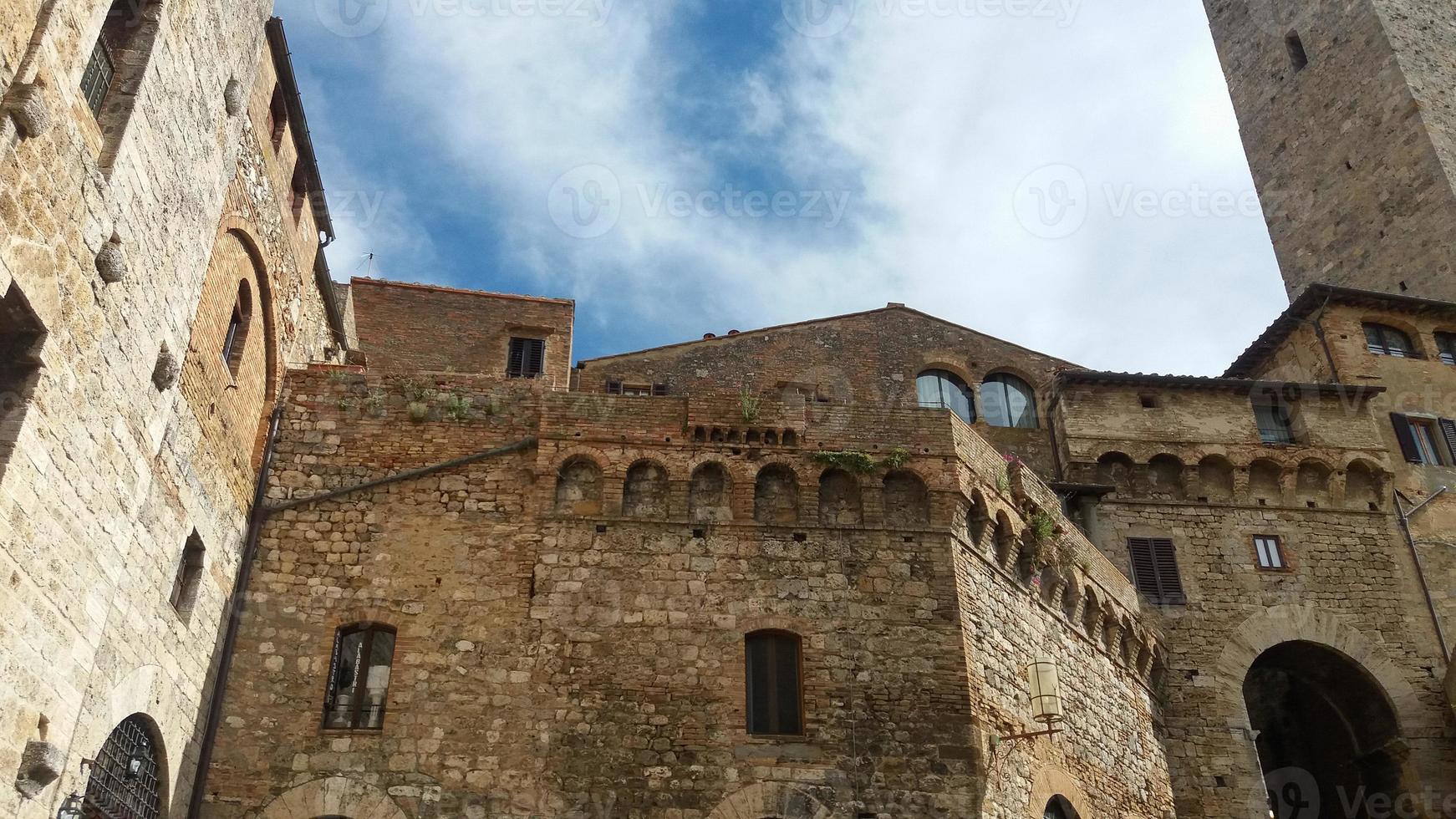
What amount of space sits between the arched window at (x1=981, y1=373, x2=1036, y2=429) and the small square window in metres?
4.43

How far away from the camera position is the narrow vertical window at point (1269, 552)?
20.2 m

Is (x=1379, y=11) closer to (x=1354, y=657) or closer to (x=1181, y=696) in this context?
(x=1354, y=657)

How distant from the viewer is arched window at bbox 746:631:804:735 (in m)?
13.2

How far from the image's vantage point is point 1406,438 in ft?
72.3

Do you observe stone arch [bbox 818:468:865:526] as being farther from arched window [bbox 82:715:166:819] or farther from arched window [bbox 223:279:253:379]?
arched window [bbox 82:715:166:819]

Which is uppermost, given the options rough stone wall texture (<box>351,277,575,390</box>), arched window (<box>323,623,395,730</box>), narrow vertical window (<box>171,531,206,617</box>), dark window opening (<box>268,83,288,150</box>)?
rough stone wall texture (<box>351,277,575,390</box>)

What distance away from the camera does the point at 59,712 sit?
925 cm

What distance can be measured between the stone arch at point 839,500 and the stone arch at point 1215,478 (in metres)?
8.93

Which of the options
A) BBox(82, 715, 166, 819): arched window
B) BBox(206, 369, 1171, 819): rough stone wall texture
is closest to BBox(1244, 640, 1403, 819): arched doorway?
BBox(206, 369, 1171, 819): rough stone wall texture

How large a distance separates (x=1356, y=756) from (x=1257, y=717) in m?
1.64

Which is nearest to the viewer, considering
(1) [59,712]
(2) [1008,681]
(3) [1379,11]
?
(1) [59,712]

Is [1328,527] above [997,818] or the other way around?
above

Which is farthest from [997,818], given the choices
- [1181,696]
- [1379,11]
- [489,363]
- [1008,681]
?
[1379,11]

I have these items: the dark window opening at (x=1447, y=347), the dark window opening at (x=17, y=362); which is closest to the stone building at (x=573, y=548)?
the dark window opening at (x=17, y=362)
